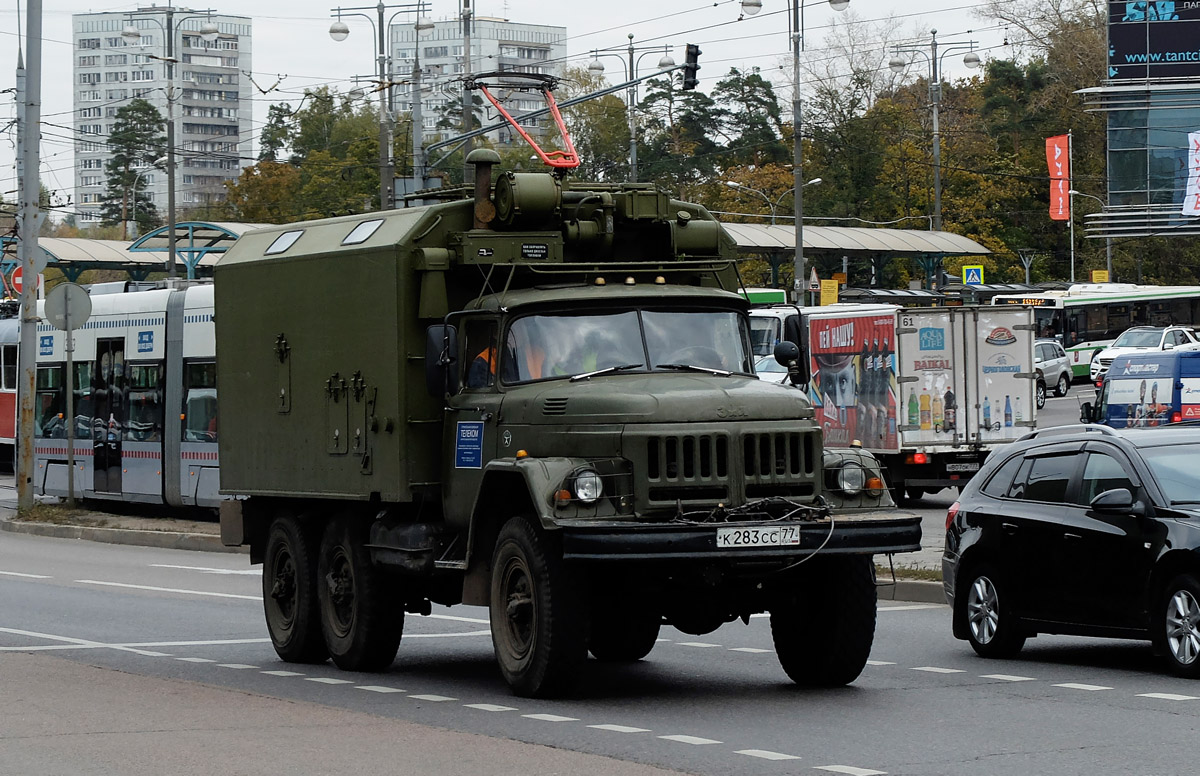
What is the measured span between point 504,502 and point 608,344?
1.15 metres

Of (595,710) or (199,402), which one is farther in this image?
(199,402)

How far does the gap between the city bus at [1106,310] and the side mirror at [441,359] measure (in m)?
60.5

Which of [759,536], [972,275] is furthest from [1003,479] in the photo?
[972,275]

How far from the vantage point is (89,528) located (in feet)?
92.2

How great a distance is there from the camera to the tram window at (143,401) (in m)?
28.7

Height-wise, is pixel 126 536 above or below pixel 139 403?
below

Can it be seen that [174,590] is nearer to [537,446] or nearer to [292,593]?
[292,593]

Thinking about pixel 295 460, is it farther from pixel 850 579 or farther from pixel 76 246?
pixel 76 246

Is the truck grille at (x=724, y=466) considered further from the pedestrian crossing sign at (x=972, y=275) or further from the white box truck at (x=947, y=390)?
the pedestrian crossing sign at (x=972, y=275)

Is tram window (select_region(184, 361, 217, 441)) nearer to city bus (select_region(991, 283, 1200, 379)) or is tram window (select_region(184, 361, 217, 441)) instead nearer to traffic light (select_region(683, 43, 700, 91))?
traffic light (select_region(683, 43, 700, 91))

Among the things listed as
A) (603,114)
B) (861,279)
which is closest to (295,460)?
(861,279)

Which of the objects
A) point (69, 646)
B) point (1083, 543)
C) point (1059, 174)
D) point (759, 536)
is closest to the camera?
point (759, 536)

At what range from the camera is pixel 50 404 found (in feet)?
106

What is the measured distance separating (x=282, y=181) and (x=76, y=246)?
3876cm
